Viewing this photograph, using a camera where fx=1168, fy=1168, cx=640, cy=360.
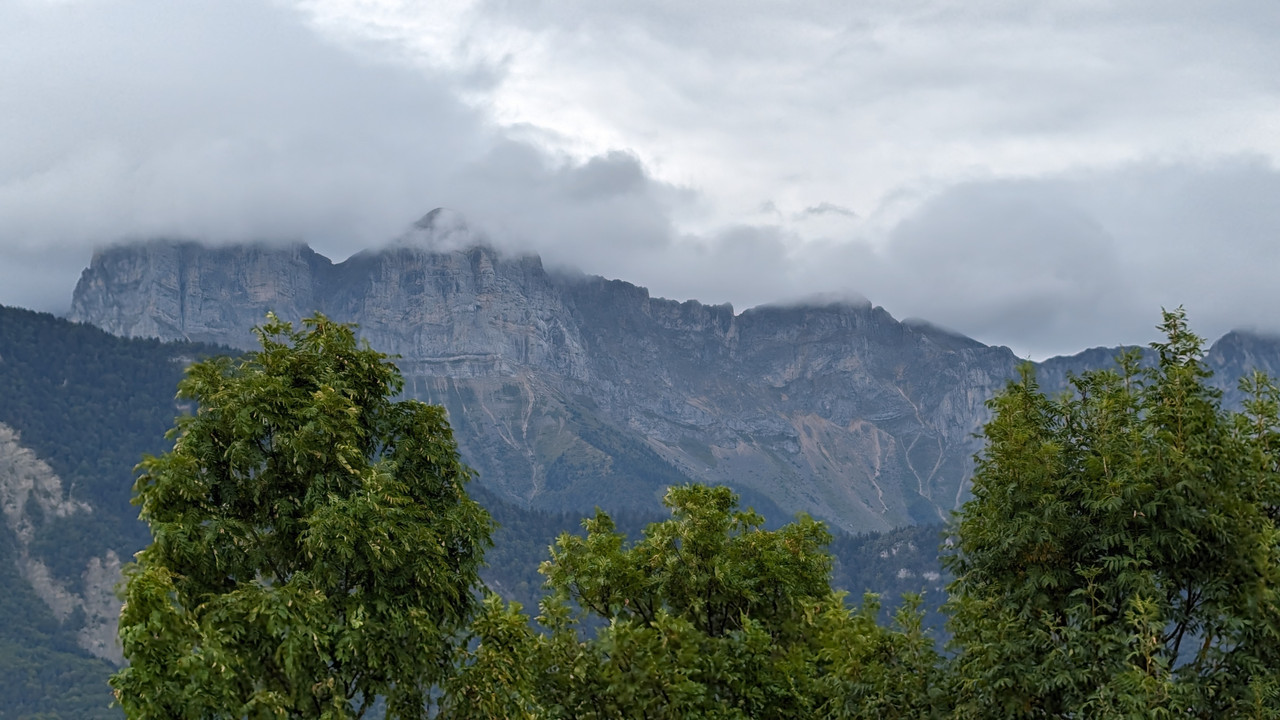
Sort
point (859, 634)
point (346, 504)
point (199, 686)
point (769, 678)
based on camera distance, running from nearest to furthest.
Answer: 1. point (199, 686)
2. point (346, 504)
3. point (859, 634)
4. point (769, 678)

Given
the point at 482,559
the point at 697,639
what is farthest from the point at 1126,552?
the point at 482,559

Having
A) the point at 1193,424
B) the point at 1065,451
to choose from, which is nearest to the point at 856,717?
the point at 1065,451

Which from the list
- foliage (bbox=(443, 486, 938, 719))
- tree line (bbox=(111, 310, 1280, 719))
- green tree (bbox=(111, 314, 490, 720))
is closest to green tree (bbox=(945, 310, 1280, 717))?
tree line (bbox=(111, 310, 1280, 719))

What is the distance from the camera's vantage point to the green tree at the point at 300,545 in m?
20.4

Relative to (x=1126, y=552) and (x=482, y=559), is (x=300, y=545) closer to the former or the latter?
(x=482, y=559)

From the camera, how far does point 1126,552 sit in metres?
23.0

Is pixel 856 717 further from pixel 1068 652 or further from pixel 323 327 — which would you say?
pixel 323 327

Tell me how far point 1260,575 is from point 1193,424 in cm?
304

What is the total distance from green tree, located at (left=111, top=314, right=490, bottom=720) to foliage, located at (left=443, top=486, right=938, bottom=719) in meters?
1.77

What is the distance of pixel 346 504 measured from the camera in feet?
71.1

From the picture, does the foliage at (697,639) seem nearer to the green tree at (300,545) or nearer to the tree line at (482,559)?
the tree line at (482,559)

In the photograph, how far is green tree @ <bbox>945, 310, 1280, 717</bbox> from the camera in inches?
856

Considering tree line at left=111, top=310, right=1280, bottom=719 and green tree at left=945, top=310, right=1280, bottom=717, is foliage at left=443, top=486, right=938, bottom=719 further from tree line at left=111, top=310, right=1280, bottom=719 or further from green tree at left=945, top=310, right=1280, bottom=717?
green tree at left=945, top=310, right=1280, bottom=717

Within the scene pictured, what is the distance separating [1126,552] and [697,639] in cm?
1226
